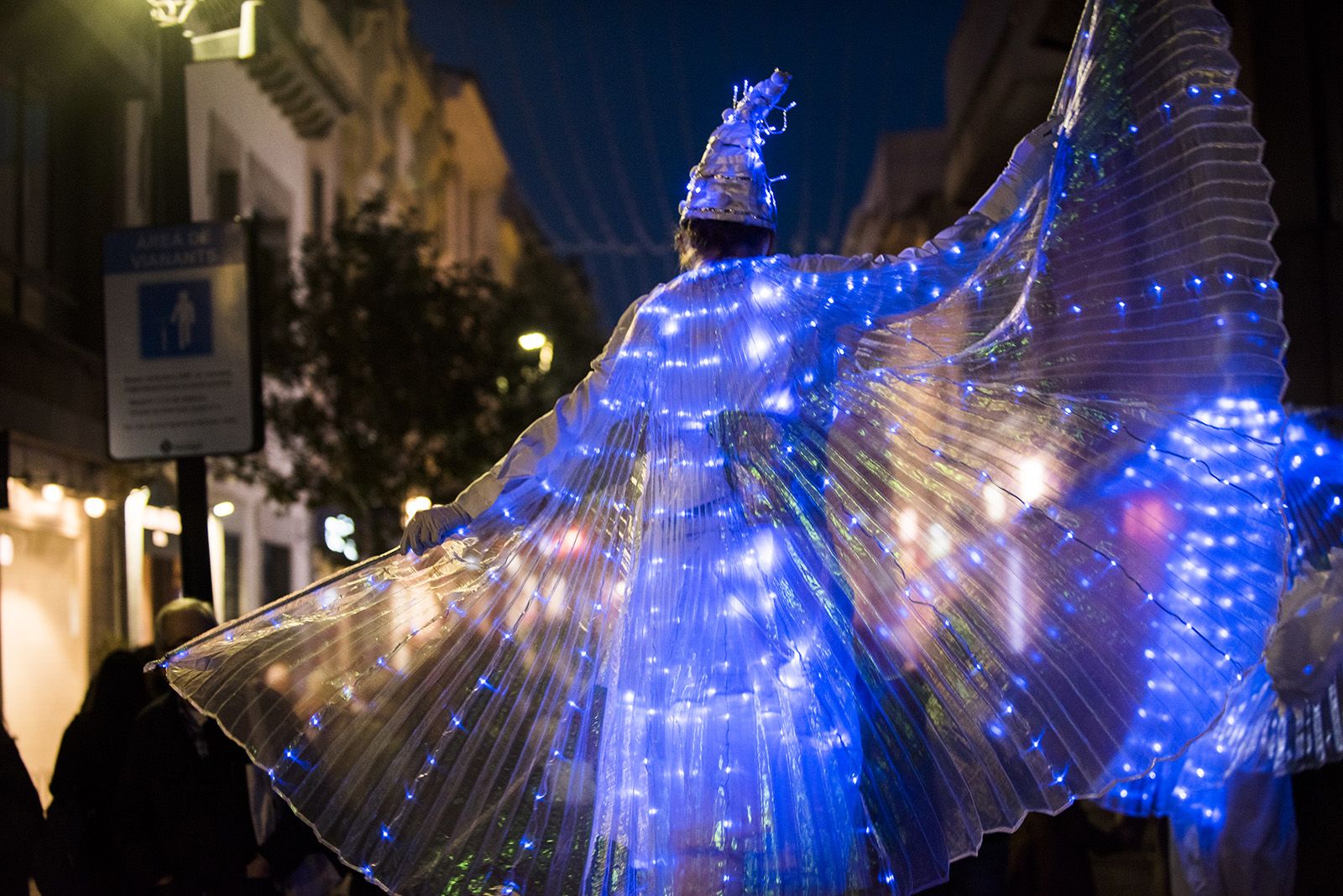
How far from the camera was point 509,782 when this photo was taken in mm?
3609

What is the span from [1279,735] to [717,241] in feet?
8.73

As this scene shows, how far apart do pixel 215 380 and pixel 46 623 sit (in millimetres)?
7375

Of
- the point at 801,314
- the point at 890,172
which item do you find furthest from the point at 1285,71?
the point at 890,172

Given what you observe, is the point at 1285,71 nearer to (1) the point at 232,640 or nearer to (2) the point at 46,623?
(1) the point at 232,640

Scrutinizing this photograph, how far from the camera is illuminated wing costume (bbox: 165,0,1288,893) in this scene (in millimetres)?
3346

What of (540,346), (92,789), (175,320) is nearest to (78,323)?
(175,320)

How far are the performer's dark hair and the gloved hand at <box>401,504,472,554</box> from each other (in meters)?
0.89

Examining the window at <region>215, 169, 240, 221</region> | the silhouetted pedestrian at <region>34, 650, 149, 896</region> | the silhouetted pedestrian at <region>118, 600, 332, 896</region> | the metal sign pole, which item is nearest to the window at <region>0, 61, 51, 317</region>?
the window at <region>215, 169, 240, 221</region>

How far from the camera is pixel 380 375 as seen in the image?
20.1 metres

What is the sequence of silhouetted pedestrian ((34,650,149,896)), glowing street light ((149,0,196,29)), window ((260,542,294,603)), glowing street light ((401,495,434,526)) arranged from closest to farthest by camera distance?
silhouetted pedestrian ((34,650,149,896)), glowing street light ((149,0,196,29)), glowing street light ((401,495,434,526)), window ((260,542,294,603))

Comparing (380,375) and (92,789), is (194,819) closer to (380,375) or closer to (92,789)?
(92,789)

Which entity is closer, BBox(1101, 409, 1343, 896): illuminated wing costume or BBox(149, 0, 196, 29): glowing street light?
BBox(1101, 409, 1343, 896): illuminated wing costume

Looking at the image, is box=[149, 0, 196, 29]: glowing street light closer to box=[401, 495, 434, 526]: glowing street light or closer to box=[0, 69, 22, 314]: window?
box=[0, 69, 22, 314]: window

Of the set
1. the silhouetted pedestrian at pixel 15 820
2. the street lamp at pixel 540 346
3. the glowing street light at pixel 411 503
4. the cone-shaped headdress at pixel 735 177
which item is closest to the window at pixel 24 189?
the glowing street light at pixel 411 503
